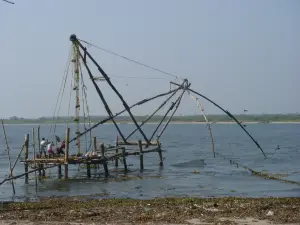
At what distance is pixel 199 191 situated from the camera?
876 inches

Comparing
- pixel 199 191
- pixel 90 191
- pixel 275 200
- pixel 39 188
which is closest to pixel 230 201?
pixel 275 200

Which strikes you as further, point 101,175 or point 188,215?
point 101,175

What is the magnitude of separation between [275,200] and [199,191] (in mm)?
5628

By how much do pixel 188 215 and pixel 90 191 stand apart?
919 cm

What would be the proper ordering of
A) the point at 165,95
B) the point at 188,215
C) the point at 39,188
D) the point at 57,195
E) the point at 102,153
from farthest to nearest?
1. the point at 165,95
2. the point at 102,153
3. the point at 39,188
4. the point at 57,195
5. the point at 188,215

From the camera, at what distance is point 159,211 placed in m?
15.2

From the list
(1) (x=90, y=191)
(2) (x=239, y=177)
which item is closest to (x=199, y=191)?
(1) (x=90, y=191)

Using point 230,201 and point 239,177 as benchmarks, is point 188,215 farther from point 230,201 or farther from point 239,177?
point 239,177

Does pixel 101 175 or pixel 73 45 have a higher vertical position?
pixel 73 45

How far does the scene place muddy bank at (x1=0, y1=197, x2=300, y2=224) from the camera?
1395 centimetres

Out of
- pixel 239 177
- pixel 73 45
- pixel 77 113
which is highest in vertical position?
pixel 73 45

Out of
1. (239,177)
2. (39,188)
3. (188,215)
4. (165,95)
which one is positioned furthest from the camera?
(165,95)

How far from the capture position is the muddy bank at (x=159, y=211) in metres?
13.9

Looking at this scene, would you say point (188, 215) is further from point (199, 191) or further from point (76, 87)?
point (76, 87)
